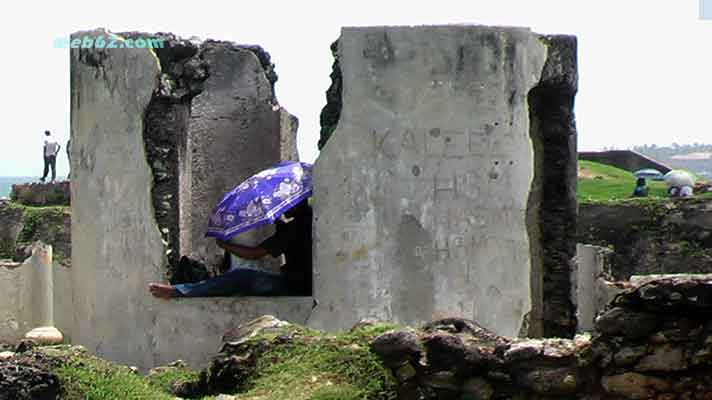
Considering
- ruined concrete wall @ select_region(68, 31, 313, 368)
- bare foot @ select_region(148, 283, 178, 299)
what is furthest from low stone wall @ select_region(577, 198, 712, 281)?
bare foot @ select_region(148, 283, 178, 299)

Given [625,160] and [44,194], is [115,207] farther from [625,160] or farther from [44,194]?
[625,160]

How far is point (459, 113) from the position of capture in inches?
425

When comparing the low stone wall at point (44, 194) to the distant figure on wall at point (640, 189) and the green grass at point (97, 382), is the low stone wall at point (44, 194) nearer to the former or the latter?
the distant figure on wall at point (640, 189)

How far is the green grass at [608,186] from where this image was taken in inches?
1293

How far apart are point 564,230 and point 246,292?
248 cm

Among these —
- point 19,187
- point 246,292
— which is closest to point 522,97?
point 246,292

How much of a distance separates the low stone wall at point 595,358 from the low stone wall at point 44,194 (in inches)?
1256

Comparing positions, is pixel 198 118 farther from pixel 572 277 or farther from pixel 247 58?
pixel 572 277

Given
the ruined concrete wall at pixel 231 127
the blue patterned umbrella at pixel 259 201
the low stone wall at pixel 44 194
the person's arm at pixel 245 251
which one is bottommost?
the low stone wall at pixel 44 194

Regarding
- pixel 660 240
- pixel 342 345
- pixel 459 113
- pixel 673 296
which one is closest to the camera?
pixel 673 296

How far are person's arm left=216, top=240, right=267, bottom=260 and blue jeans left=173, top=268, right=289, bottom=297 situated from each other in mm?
115

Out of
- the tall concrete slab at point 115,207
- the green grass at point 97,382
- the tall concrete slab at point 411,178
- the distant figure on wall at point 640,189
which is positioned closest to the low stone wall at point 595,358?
the green grass at point 97,382

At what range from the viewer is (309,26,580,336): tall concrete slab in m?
10.7

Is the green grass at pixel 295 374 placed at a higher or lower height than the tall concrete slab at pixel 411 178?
lower
